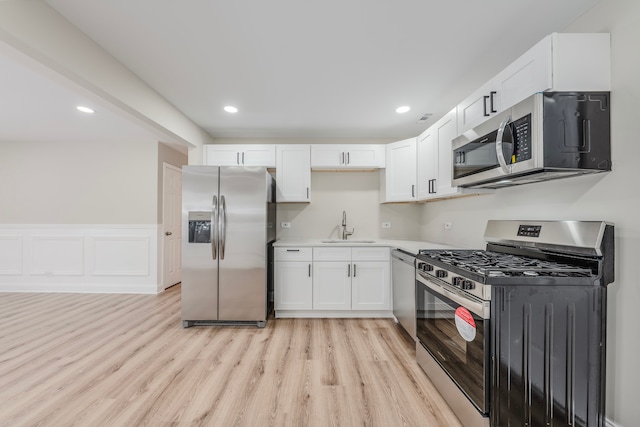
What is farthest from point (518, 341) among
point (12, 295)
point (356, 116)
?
point (12, 295)

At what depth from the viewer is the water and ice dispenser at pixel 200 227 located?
121 inches

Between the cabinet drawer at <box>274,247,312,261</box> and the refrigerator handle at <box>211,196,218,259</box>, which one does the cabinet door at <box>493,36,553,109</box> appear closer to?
the cabinet drawer at <box>274,247,312,261</box>

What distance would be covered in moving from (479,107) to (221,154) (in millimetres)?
3092

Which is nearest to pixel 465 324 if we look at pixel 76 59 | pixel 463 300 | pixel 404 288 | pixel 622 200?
pixel 463 300

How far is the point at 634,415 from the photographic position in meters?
1.35

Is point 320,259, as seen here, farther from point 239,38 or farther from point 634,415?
point 634,415

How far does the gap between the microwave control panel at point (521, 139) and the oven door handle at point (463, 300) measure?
0.86 metres

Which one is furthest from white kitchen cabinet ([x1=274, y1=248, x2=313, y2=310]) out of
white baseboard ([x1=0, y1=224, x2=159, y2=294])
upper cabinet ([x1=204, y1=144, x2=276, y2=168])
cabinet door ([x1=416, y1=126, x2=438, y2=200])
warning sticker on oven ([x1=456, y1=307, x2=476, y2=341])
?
white baseboard ([x1=0, y1=224, x2=159, y2=294])

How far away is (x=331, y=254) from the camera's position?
3.26 meters

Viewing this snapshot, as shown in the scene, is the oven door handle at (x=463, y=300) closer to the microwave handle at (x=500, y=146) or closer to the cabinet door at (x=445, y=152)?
the microwave handle at (x=500, y=146)

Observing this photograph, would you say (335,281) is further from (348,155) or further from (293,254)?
(348,155)

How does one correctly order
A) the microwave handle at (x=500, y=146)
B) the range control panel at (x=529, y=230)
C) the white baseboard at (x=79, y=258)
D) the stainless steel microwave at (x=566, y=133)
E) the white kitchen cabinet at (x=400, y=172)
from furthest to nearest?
the white baseboard at (x=79, y=258) → the white kitchen cabinet at (x=400, y=172) → the range control panel at (x=529, y=230) → the microwave handle at (x=500, y=146) → the stainless steel microwave at (x=566, y=133)

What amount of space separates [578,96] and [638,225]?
73cm

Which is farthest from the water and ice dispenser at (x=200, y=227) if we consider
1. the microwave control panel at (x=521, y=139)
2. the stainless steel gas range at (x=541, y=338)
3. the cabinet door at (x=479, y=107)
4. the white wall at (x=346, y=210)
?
the microwave control panel at (x=521, y=139)
